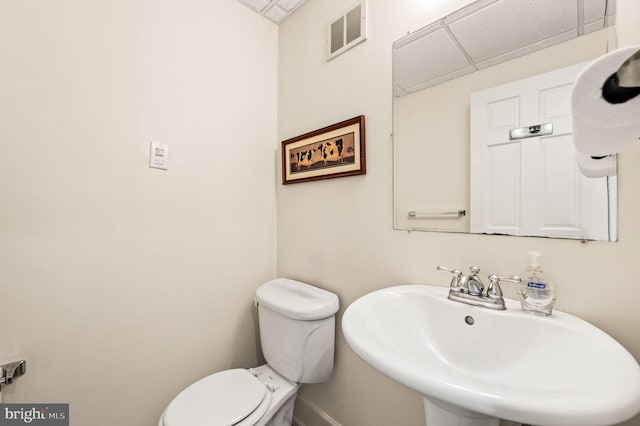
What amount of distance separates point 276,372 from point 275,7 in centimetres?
187

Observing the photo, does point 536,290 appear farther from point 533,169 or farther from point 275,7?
point 275,7

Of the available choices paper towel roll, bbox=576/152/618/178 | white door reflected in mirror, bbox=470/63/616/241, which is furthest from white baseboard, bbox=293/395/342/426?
paper towel roll, bbox=576/152/618/178

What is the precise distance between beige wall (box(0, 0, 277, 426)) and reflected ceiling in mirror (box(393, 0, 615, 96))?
85 centimetres

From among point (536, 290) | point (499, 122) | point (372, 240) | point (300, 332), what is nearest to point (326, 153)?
point (372, 240)

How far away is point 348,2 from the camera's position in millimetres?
1165

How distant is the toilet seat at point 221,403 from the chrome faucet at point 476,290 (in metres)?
0.81

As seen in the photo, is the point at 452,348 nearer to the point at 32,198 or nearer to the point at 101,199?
the point at 101,199

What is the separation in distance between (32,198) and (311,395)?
142 cm

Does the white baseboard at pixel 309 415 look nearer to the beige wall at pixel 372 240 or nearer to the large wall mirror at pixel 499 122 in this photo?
the beige wall at pixel 372 240

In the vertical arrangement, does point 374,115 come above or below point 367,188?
above

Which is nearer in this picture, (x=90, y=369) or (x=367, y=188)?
(x=90, y=369)

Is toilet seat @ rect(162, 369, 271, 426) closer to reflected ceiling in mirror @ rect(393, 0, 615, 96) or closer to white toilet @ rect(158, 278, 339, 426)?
white toilet @ rect(158, 278, 339, 426)

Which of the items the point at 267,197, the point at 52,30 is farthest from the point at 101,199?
the point at 267,197

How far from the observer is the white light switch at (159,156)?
3.60ft
